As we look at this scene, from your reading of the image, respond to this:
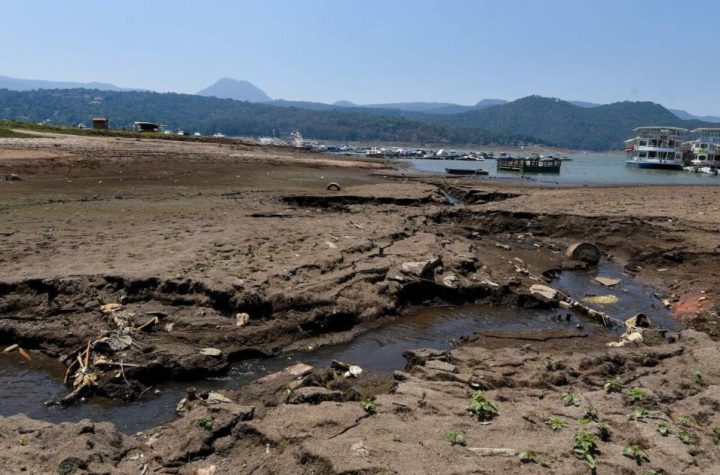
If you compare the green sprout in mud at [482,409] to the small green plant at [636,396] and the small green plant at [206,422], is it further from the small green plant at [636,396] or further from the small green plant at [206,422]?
the small green plant at [206,422]

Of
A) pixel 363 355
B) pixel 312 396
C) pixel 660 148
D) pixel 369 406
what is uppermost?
pixel 660 148

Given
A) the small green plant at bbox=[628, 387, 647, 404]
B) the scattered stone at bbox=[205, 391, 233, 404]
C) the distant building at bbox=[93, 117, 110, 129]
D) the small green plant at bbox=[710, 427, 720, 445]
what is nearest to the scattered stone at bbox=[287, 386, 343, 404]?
the scattered stone at bbox=[205, 391, 233, 404]

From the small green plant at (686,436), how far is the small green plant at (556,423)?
3.43 feet

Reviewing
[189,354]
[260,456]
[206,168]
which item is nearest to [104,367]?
[189,354]

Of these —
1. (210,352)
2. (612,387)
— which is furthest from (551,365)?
(210,352)

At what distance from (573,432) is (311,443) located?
251 cm

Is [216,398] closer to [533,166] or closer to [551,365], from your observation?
[551,365]

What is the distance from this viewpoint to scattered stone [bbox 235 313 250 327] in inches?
327

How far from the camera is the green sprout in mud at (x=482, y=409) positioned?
5.31 metres

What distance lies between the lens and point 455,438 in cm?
476

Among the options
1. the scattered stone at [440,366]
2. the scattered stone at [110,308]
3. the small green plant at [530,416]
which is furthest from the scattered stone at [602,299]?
the scattered stone at [110,308]

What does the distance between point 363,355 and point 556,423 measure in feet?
12.0

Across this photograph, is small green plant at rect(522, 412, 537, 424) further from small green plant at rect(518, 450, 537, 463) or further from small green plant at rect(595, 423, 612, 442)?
small green plant at rect(518, 450, 537, 463)

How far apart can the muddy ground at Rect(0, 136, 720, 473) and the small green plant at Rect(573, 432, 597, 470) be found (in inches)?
2.9
